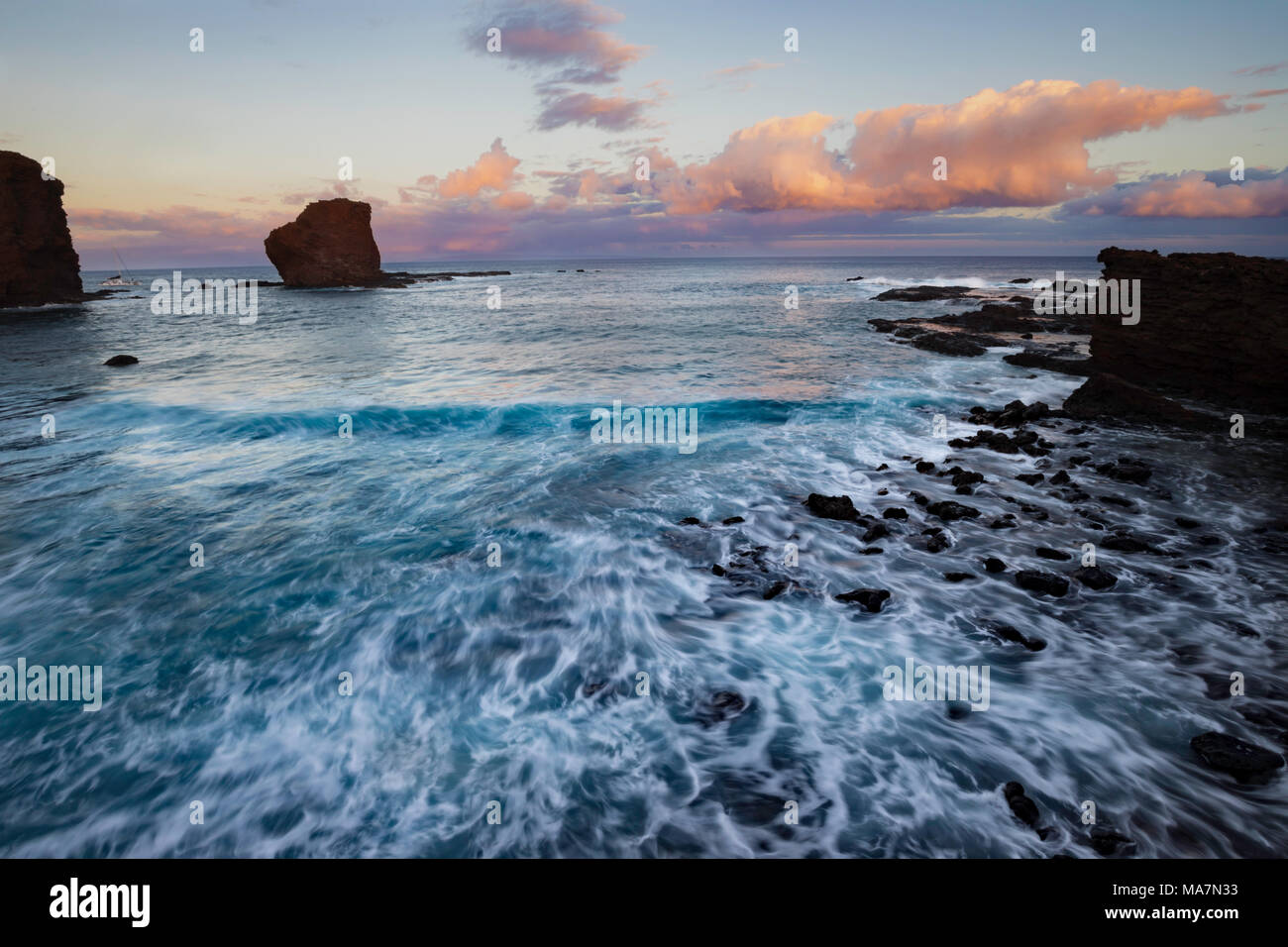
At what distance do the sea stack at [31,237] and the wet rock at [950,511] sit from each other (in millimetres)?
89823

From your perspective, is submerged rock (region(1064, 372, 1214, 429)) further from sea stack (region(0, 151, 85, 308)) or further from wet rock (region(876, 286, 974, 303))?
sea stack (region(0, 151, 85, 308))

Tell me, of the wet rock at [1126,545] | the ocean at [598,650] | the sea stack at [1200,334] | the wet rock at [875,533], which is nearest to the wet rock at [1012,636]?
the ocean at [598,650]

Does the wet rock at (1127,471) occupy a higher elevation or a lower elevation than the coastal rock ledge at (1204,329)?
lower

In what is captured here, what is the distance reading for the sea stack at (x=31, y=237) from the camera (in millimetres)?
57719

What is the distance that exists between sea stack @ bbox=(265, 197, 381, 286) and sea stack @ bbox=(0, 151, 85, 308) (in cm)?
2823

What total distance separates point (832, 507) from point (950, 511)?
2.04 m

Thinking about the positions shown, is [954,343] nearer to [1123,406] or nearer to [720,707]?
[1123,406]

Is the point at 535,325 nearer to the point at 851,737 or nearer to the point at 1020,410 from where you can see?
the point at 1020,410

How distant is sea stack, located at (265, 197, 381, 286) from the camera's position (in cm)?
8981

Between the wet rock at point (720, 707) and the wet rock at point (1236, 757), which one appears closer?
the wet rock at point (1236, 757)

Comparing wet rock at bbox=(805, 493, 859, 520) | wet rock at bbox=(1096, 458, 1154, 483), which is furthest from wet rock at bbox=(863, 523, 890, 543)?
wet rock at bbox=(1096, 458, 1154, 483)

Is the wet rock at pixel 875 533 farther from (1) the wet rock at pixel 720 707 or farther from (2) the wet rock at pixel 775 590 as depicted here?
(1) the wet rock at pixel 720 707

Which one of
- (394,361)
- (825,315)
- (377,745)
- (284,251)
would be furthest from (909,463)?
(284,251)
